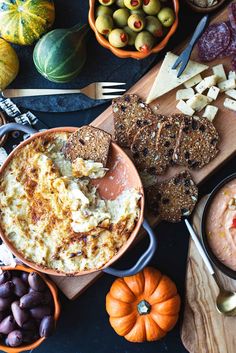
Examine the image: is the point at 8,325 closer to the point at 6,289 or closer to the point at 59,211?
the point at 6,289

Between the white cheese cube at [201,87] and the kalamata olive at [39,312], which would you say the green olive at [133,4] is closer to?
the white cheese cube at [201,87]

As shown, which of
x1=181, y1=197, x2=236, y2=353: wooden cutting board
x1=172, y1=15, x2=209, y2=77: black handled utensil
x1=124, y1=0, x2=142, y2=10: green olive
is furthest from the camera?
x1=181, y1=197, x2=236, y2=353: wooden cutting board

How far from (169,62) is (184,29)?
215mm

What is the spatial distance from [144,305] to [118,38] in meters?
1.14

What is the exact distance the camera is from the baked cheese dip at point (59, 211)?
2332mm

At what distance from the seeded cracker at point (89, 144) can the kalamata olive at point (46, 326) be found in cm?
71

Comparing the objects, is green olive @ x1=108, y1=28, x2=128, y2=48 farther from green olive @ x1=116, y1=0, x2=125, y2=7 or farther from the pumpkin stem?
the pumpkin stem

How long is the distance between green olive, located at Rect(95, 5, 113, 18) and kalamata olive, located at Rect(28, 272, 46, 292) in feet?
3.75

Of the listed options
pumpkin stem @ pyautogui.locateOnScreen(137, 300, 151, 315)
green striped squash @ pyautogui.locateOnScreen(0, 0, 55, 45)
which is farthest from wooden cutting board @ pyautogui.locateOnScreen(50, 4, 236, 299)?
green striped squash @ pyautogui.locateOnScreen(0, 0, 55, 45)

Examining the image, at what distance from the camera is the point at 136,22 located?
231 cm

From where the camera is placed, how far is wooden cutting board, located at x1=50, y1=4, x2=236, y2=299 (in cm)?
Answer: 246

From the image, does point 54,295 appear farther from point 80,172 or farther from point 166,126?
point 166,126

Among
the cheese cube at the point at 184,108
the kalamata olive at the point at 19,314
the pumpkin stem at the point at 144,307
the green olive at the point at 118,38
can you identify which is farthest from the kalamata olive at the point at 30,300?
the green olive at the point at 118,38

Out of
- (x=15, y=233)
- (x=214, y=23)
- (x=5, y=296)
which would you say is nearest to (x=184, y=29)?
(x=214, y=23)
